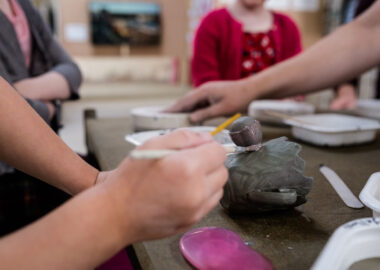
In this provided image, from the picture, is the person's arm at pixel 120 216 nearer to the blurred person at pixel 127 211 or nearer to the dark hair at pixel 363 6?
the blurred person at pixel 127 211

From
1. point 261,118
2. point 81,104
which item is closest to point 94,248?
point 261,118

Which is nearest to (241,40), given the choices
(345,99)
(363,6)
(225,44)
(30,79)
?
(225,44)

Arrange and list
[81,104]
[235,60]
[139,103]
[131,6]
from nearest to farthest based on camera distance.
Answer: [235,60] → [81,104] → [139,103] → [131,6]

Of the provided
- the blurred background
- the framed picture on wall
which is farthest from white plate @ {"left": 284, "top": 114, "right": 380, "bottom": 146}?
the framed picture on wall

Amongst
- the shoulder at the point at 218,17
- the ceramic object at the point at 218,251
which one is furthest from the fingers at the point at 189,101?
the shoulder at the point at 218,17

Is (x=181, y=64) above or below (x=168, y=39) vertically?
below

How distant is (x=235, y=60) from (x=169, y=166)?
5.33ft

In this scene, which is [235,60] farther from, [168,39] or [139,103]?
[168,39]

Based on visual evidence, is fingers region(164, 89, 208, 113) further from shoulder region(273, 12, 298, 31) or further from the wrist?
shoulder region(273, 12, 298, 31)

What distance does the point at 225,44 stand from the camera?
1.91 meters

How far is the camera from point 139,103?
136 inches

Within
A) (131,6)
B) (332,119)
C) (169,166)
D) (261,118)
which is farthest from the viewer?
(131,6)

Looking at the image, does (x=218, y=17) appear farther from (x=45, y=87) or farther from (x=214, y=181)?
(x=214, y=181)

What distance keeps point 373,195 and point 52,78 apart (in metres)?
1.18
